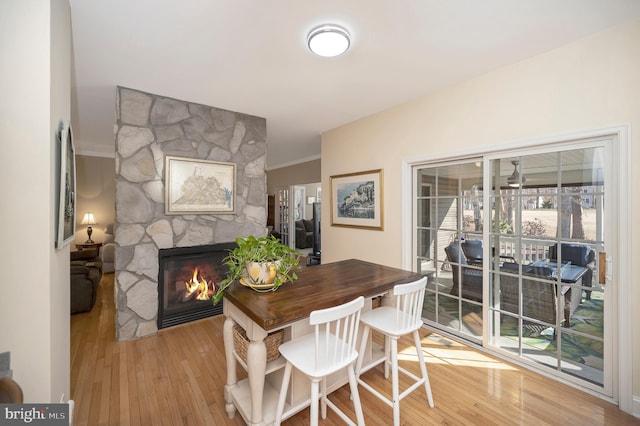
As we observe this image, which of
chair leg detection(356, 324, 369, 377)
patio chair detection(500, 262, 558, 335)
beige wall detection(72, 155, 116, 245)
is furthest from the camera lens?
beige wall detection(72, 155, 116, 245)

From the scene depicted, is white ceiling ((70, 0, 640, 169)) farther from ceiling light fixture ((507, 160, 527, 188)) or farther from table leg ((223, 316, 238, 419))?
table leg ((223, 316, 238, 419))

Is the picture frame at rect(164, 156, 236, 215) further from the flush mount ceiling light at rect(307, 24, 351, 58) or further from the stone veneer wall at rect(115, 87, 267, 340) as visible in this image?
the flush mount ceiling light at rect(307, 24, 351, 58)

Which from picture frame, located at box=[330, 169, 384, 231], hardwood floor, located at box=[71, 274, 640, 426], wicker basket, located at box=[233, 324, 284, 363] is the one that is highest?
picture frame, located at box=[330, 169, 384, 231]

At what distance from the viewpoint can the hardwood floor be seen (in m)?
1.71

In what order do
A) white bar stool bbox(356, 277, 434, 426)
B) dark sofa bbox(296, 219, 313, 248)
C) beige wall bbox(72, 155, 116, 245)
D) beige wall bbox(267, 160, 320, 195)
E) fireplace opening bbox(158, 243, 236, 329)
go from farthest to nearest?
dark sofa bbox(296, 219, 313, 248) < beige wall bbox(267, 160, 320, 195) < beige wall bbox(72, 155, 116, 245) < fireplace opening bbox(158, 243, 236, 329) < white bar stool bbox(356, 277, 434, 426)

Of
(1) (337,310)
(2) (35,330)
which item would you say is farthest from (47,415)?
(1) (337,310)

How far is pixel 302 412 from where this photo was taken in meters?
1.77

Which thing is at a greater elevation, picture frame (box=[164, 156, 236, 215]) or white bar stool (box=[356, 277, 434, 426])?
picture frame (box=[164, 156, 236, 215])

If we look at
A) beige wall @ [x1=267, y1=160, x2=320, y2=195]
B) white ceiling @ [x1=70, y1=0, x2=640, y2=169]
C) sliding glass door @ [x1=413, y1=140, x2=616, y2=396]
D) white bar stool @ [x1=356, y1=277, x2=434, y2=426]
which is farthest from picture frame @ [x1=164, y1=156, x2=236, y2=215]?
beige wall @ [x1=267, y1=160, x2=320, y2=195]

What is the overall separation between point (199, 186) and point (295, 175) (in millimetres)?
3645

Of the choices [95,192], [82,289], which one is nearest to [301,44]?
[82,289]

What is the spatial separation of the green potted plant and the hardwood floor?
0.89 m

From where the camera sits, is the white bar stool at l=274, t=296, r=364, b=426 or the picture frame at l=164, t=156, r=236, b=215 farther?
the picture frame at l=164, t=156, r=236, b=215

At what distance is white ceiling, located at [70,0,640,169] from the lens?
5.39ft
